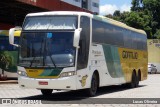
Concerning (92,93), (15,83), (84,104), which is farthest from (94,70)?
(15,83)

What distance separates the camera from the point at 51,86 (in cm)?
1538

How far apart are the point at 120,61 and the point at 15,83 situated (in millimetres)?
7728

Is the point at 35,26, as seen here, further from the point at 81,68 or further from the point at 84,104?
the point at 84,104

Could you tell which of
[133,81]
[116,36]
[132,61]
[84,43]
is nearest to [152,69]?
[133,81]

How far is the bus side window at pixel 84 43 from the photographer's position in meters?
15.9

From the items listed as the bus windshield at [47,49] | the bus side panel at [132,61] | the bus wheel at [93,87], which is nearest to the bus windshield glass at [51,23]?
the bus windshield at [47,49]

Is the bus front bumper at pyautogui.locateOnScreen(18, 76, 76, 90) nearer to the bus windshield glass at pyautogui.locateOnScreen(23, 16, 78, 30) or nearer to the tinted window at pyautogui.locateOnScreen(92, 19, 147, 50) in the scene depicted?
the bus windshield glass at pyautogui.locateOnScreen(23, 16, 78, 30)

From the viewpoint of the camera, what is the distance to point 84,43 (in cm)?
1623

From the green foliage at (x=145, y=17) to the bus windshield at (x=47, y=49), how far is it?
173 feet

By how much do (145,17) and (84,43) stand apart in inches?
2147

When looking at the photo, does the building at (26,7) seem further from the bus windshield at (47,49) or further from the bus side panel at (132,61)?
the bus windshield at (47,49)

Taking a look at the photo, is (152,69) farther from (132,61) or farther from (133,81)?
(132,61)

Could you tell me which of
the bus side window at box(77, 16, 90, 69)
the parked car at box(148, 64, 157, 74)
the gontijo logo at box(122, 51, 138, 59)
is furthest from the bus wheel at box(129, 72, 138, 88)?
the parked car at box(148, 64, 157, 74)

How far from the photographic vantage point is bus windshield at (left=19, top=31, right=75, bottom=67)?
15.5 meters
